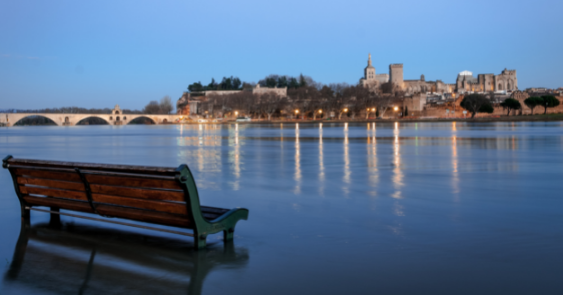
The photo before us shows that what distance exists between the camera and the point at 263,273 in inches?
143

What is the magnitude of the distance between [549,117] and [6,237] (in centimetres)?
7865

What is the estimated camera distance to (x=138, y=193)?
14.1 ft

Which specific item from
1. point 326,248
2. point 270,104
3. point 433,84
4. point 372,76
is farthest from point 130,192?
point 433,84

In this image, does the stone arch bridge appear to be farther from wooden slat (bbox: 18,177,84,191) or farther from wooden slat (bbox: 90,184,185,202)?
wooden slat (bbox: 90,184,185,202)

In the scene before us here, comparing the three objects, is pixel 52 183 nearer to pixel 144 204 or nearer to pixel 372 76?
pixel 144 204

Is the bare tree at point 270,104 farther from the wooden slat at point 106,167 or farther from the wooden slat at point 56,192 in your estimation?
the wooden slat at point 106,167

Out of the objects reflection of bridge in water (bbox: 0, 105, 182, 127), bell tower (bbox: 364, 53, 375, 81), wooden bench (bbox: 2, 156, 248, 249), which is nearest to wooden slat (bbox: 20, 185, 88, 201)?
wooden bench (bbox: 2, 156, 248, 249)

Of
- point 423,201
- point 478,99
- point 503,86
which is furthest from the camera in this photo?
point 503,86

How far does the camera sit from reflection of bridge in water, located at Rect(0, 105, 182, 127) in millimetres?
108188

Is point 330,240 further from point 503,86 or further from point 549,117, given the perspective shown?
point 503,86

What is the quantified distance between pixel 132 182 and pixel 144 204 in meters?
0.22

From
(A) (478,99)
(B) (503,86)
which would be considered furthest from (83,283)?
(B) (503,86)

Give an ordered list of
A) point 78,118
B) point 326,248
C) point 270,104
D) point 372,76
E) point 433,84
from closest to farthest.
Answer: point 326,248, point 270,104, point 78,118, point 372,76, point 433,84

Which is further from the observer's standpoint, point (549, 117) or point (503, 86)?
point (503, 86)
